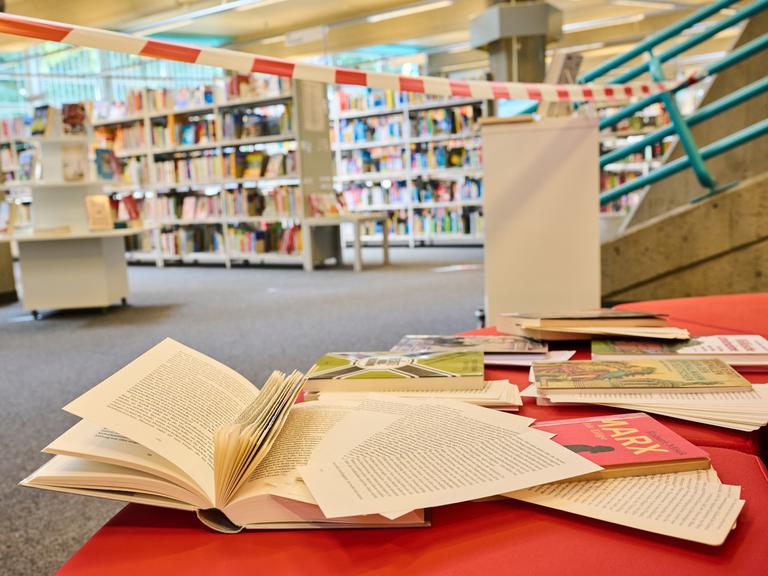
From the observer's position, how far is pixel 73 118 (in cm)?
425

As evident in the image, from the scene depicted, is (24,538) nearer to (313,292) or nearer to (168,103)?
(313,292)

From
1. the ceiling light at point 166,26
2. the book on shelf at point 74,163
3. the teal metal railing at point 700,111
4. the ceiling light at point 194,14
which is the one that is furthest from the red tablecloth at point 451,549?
the ceiling light at point 166,26

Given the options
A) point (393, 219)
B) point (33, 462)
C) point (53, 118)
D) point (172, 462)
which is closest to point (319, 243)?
point (393, 219)

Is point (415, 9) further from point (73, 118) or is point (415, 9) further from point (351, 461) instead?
point (351, 461)

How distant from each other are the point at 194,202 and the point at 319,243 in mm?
1679

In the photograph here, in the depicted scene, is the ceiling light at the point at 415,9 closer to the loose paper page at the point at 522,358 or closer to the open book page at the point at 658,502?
the loose paper page at the point at 522,358

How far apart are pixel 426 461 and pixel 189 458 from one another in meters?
0.21

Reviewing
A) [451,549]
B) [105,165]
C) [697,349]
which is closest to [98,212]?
[105,165]

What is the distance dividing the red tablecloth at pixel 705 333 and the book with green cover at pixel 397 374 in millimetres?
72

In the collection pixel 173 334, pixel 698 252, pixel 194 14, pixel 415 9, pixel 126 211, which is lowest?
pixel 173 334

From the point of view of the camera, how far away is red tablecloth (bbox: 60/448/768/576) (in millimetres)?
479

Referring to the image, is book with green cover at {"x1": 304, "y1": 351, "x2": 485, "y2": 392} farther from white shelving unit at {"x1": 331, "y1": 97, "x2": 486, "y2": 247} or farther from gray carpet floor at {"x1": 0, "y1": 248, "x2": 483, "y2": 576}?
white shelving unit at {"x1": 331, "y1": 97, "x2": 486, "y2": 247}

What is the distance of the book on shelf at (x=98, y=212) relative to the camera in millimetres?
4184

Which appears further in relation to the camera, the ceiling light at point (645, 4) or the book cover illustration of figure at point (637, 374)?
the ceiling light at point (645, 4)
